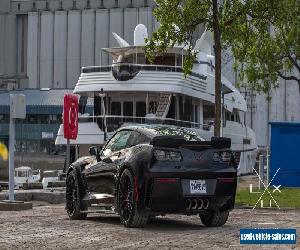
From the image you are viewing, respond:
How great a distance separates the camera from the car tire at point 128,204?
984cm

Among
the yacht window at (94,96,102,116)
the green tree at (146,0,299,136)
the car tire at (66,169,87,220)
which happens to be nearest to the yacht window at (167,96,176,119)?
the yacht window at (94,96,102,116)

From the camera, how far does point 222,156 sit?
10.2 meters

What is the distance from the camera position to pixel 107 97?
126 feet

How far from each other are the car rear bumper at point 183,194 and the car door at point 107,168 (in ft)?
3.62

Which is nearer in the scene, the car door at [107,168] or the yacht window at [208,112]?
the car door at [107,168]

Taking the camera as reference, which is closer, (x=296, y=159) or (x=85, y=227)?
(x=85, y=227)

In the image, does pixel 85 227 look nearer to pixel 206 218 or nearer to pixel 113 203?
pixel 113 203

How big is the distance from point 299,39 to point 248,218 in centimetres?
2274

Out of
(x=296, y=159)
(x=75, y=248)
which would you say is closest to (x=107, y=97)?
(x=296, y=159)

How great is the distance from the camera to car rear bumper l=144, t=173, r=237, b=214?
31.7 feet

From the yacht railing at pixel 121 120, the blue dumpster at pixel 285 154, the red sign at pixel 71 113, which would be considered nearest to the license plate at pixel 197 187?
the blue dumpster at pixel 285 154

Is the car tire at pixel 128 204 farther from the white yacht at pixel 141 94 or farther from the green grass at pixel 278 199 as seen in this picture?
the white yacht at pixel 141 94

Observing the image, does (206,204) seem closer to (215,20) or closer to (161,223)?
(161,223)

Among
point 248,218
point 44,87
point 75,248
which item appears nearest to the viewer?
point 75,248
